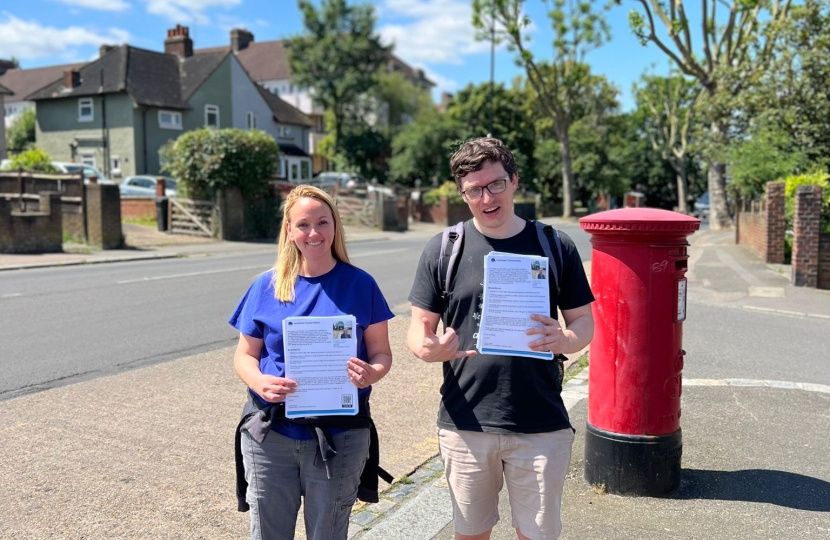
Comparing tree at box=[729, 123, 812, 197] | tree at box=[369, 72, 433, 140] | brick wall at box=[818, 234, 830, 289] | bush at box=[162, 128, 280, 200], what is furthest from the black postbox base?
tree at box=[369, 72, 433, 140]

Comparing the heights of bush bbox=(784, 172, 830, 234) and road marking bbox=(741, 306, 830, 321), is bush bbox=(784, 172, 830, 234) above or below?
above

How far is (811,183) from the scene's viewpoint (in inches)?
585

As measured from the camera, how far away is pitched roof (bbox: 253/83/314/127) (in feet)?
171

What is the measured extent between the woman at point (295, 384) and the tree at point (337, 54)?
51.1 metres

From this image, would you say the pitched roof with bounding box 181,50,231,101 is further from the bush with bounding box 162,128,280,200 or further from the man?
the man

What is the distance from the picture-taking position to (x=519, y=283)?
108 inches

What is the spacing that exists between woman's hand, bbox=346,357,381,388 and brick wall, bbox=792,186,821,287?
12.3 m

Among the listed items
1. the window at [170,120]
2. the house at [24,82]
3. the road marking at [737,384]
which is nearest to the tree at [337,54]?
the window at [170,120]

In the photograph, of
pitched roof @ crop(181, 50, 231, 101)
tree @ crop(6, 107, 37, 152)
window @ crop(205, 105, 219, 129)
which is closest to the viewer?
pitched roof @ crop(181, 50, 231, 101)

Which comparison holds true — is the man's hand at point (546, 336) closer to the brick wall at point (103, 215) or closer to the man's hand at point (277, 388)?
the man's hand at point (277, 388)

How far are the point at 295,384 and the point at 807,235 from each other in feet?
41.4

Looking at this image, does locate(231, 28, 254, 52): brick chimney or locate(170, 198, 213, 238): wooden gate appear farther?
locate(231, 28, 254, 52): brick chimney

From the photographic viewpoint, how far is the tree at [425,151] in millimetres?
45469

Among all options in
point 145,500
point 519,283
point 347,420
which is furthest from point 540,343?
point 145,500
